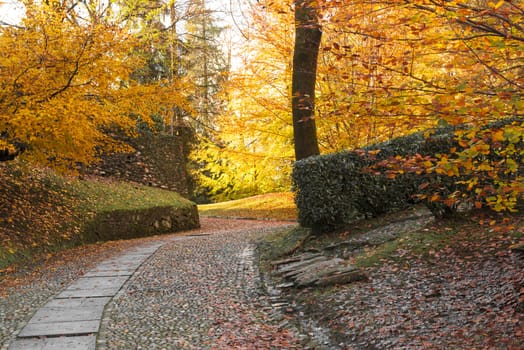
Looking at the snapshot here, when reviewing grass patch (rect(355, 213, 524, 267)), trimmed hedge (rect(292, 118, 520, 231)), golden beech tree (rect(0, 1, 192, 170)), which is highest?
golden beech tree (rect(0, 1, 192, 170))

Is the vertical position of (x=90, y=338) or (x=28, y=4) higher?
(x=28, y=4)

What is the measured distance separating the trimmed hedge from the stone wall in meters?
10.7

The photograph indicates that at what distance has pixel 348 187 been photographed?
795 cm

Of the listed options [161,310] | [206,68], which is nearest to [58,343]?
[161,310]

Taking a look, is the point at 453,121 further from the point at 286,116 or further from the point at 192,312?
the point at 286,116

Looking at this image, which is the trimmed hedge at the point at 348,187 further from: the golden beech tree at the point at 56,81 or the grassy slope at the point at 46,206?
the grassy slope at the point at 46,206

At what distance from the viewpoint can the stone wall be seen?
17.3m

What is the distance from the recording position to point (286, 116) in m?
12.6

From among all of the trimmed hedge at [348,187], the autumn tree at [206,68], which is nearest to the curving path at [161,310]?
the trimmed hedge at [348,187]

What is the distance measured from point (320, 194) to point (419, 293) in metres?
3.43

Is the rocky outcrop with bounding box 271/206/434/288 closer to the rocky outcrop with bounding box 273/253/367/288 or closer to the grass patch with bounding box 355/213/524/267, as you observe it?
the rocky outcrop with bounding box 273/253/367/288

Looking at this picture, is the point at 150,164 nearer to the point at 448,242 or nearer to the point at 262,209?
the point at 262,209

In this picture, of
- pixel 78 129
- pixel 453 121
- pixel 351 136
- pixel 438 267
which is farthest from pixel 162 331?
pixel 351 136

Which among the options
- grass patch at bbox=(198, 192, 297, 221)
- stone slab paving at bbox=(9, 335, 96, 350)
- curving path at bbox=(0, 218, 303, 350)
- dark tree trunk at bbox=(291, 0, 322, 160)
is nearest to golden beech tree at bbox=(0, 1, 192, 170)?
curving path at bbox=(0, 218, 303, 350)
